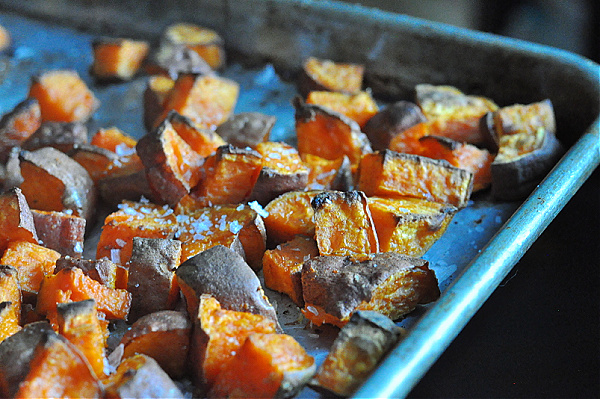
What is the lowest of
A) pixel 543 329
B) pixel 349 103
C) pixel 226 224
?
pixel 543 329

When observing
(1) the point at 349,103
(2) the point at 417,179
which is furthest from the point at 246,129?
(2) the point at 417,179

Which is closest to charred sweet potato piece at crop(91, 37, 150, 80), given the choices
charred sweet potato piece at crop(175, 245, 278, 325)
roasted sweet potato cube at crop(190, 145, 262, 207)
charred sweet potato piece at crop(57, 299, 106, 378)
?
roasted sweet potato cube at crop(190, 145, 262, 207)

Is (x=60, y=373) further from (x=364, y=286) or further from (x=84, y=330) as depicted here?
(x=364, y=286)

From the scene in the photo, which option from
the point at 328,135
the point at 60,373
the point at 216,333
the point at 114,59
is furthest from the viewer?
the point at 114,59

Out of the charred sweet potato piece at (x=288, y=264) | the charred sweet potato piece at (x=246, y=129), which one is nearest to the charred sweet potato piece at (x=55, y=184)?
the charred sweet potato piece at (x=246, y=129)

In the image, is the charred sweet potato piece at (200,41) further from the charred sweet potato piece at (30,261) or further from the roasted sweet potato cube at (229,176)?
the charred sweet potato piece at (30,261)

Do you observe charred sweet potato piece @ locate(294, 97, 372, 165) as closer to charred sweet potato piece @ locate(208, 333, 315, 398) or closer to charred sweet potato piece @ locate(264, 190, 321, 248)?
charred sweet potato piece @ locate(264, 190, 321, 248)
